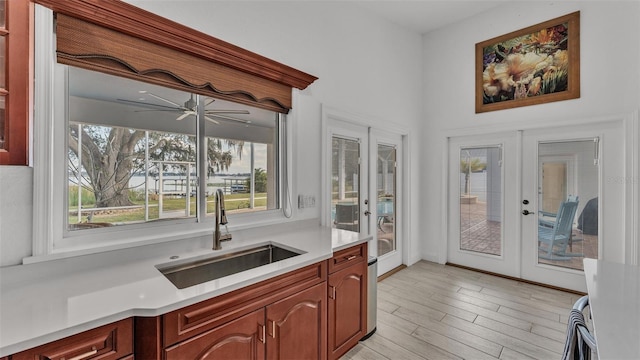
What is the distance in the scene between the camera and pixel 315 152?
8.70 feet

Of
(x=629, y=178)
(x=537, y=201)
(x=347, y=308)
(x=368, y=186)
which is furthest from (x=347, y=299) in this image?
(x=629, y=178)

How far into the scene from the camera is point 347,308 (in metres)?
2.00

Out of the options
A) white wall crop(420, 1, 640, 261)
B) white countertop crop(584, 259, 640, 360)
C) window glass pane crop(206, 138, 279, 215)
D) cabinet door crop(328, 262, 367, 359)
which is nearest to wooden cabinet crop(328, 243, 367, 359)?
cabinet door crop(328, 262, 367, 359)

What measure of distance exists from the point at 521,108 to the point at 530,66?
0.51m

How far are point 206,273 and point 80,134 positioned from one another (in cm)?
107

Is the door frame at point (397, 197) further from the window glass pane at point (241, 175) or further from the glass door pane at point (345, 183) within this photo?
the window glass pane at point (241, 175)

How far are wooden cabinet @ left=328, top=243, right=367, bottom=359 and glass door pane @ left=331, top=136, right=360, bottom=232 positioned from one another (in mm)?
881

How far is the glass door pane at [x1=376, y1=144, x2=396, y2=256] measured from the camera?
11.7 feet

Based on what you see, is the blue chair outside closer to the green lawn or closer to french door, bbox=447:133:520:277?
french door, bbox=447:133:520:277

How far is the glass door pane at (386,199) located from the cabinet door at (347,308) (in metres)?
1.47

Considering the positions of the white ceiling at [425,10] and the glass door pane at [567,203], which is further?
the white ceiling at [425,10]

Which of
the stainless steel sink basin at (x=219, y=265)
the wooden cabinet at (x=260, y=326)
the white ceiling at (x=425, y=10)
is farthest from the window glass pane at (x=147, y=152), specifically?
the white ceiling at (x=425, y=10)

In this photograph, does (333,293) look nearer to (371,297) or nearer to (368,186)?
(371,297)

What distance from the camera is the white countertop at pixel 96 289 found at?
93cm
